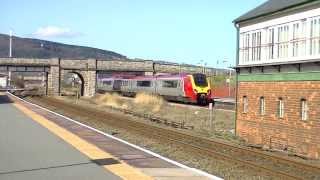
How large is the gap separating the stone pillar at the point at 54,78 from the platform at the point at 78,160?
80.0m

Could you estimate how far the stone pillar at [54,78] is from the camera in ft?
330

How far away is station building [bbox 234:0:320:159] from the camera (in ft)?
70.8

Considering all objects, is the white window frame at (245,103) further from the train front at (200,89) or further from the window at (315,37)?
the train front at (200,89)

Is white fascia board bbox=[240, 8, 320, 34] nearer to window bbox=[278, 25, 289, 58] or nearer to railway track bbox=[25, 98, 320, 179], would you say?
window bbox=[278, 25, 289, 58]

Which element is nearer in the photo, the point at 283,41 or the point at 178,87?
the point at 283,41

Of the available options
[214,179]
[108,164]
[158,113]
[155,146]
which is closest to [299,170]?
[214,179]

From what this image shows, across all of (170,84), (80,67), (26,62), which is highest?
(26,62)

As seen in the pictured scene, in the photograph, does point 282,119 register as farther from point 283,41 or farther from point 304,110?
point 283,41

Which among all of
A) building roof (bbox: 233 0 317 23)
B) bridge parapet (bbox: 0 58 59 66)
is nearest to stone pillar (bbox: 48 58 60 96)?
bridge parapet (bbox: 0 58 59 66)

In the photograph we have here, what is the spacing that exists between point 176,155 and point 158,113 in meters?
30.2

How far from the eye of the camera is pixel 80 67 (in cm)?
10475

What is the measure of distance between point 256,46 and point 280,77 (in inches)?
125

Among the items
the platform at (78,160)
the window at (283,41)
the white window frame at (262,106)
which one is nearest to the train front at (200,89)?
the white window frame at (262,106)

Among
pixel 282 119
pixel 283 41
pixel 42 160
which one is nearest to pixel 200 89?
pixel 283 41
